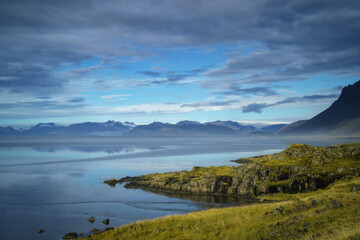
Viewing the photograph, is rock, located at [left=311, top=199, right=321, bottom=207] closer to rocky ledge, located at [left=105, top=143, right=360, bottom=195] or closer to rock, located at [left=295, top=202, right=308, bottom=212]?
rock, located at [left=295, top=202, right=308, bottom=212]

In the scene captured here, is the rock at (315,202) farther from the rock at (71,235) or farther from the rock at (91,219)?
the rock at (91,219)

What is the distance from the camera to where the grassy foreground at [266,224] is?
25.0 metres

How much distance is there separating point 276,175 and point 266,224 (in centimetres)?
3801

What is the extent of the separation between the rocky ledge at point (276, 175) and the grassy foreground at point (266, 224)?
26548mm

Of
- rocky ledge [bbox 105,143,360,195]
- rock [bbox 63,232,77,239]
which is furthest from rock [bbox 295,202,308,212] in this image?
rock [bbox 63,232,77,239]

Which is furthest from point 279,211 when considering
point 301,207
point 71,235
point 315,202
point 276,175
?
point 276,175

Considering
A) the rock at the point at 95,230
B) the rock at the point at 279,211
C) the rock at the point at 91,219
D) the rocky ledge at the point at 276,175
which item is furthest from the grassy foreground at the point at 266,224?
the rocky ledge at the point at 276,175

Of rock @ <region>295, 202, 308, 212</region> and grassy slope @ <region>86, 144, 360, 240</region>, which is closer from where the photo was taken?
grassy slope @ <region>86, 144, 360, 240</region>

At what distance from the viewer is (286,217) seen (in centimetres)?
3112

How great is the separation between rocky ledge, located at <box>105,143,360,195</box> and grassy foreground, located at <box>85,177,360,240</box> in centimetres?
2655

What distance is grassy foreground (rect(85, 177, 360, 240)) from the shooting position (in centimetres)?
2503

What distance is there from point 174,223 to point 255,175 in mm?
36006

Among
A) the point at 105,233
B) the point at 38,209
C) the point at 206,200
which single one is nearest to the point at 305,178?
the point at 206,200

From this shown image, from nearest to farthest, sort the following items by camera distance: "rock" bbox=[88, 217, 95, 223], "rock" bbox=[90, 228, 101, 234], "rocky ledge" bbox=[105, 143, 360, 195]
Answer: "rock" bbox=[90, 228, 101, 234]
"rock" bbox=[88, 217, 95, 223]
"rocky ledge" bbox=[105, 143, 360, 195]
